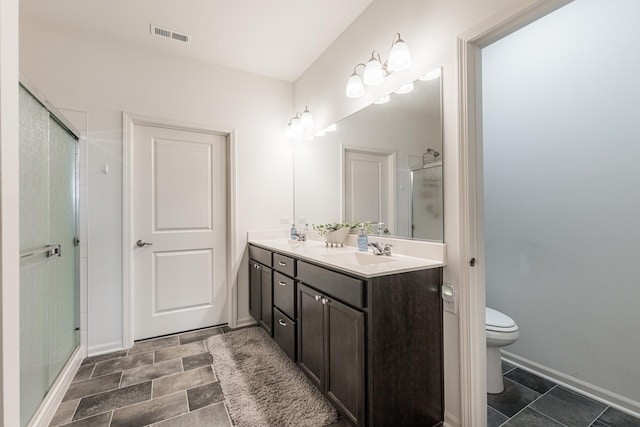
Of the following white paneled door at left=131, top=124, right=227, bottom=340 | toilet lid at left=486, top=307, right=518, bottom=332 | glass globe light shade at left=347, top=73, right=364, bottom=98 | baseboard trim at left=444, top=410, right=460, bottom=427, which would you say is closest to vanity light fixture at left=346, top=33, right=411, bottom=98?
glass globe light shade at left=347, top=73, right=364, bottom=98

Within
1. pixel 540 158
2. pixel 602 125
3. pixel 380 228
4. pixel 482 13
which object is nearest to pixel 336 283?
pixel 380 228

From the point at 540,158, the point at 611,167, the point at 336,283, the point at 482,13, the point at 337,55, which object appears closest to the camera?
the point at 482,13

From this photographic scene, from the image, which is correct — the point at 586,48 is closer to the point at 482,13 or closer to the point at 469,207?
the point at 482,13

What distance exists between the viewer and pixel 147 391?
1.81 m

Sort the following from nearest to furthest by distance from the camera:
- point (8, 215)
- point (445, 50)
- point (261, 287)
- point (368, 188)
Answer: point (8, 215), point (445, 50), point (368, 188), point (261, 287)

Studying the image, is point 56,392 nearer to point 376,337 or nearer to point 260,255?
point 260,255

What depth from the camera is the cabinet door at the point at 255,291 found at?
256 cm

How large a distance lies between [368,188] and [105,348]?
253 centimetres

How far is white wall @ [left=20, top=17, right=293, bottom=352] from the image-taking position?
224 centimetres

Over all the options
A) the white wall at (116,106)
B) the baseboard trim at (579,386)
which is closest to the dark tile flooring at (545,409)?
the baseboard trim at (579,386)

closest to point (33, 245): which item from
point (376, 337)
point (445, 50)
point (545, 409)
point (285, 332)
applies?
point (285, 332)

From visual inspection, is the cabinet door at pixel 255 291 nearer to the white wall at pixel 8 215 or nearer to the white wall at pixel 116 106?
the white wall at pixel 116 106

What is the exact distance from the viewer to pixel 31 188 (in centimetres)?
141

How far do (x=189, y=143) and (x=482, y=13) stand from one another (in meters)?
2.52
